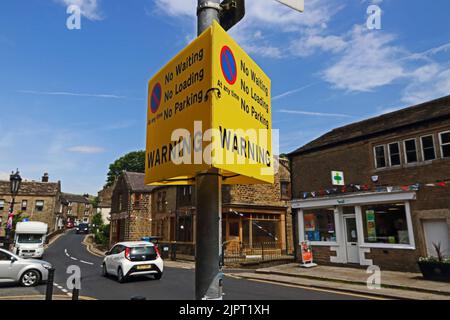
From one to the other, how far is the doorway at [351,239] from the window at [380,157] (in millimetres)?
2852

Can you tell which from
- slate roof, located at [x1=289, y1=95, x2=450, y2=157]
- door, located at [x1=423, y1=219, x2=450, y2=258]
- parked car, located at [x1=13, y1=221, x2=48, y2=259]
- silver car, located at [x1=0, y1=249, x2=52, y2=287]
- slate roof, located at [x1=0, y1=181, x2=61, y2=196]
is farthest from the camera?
slate roof, located at [x1=0, y1=181, x2=61, y2=196]

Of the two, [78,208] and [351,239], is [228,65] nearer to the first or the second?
[351,239]

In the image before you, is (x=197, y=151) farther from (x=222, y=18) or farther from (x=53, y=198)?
(x=53, y=198)

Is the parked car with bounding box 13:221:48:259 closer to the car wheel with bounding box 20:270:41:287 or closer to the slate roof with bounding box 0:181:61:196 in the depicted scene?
the car wheel with bounding box 20:270:41:287

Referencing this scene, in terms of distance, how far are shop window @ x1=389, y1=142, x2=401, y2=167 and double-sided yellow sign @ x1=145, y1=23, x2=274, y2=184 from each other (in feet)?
47.3

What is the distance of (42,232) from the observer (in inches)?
1011

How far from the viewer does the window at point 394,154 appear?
1505 centimetres

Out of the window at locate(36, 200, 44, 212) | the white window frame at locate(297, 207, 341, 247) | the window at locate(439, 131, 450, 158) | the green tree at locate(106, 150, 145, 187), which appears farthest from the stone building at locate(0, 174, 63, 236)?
the window at locate(439, 131, 450, 158)

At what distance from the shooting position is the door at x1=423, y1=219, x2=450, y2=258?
42.9 ft

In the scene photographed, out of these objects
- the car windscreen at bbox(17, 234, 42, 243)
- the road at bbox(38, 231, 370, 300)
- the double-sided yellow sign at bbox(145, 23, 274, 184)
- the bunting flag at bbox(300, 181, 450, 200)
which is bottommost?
the road at bbox(38, 231, 370, 300)

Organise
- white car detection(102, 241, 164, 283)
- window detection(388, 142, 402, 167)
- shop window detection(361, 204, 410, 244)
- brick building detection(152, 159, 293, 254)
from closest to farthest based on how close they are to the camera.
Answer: white car detection(102, 241, 164, 283) → shop window detection(361, 204, 410, 244) → window detection(388, 142, 402, 167) → brick building detection(152, 159, 293, 254)

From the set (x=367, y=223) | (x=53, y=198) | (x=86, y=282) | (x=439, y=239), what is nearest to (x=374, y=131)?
(x=367, y=223)

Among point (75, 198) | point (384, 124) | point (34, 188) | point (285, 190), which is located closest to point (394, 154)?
point (384, 124)
